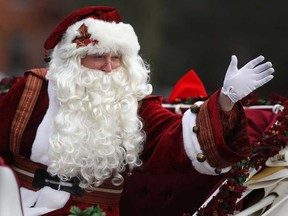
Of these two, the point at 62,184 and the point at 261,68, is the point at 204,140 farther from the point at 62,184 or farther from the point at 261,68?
the point at 62,184

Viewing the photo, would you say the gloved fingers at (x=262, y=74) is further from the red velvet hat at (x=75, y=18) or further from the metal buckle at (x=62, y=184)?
the metal buckle at (x=62, y=184)

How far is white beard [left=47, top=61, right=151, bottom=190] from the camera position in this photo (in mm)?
3139

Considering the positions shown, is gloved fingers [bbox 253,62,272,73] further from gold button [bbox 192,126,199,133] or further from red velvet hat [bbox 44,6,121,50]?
red velvet hat [bbox 44,6,121,50]

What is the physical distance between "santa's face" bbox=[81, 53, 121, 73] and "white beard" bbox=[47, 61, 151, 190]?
0.9 inches

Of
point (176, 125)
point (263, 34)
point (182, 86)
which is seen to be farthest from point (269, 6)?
point (176, 125)

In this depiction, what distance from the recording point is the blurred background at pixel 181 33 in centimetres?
1052

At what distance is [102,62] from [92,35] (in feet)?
0.38

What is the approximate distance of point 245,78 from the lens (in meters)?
2.89

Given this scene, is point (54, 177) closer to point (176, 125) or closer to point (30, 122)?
point (30, 122)

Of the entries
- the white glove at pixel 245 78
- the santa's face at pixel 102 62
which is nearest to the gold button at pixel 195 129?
the white glove at pixel 245 78

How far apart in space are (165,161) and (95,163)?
27 cm

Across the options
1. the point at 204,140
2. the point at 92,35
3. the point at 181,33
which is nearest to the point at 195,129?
the point at 204,140

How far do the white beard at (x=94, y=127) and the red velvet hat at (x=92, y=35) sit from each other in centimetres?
9

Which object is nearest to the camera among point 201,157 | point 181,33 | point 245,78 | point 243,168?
point 245,78
